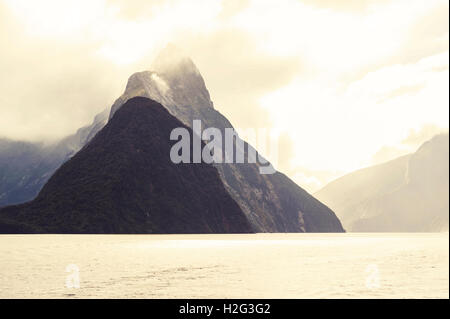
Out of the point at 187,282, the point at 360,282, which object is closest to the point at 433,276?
the point at 360,282

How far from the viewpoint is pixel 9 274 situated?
60.7m

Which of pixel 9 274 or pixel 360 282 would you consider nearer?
pixel 360 282

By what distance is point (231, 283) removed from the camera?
173ft

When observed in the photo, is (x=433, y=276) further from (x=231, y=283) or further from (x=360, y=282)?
(x=231, y=283)

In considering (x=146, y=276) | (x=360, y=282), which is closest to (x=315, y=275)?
(x=360, y=282)
